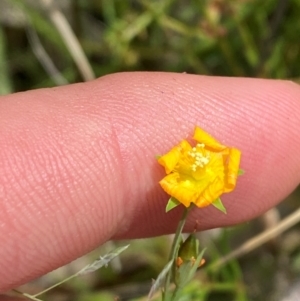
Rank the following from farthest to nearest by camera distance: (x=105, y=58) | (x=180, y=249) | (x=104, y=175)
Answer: (x=105, y=58), (x=104, y=175), (x=180, y=249)

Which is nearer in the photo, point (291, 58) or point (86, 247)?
point (86, 247)

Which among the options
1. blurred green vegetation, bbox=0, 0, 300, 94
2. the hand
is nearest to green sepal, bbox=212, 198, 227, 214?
the hand

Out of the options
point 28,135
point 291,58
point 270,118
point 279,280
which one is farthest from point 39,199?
point 291,58

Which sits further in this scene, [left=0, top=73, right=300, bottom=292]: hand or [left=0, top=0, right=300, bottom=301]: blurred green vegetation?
[left=0, top=0, right=300, bottom=301]: blurred green vegetation

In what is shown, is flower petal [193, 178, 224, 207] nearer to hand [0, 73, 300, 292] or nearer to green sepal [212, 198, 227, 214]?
green sepal [212, 198, 227, 214]

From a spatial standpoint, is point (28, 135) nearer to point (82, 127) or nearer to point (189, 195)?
point (82, 127)

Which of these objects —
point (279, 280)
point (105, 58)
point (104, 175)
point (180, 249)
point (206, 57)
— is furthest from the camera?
point (105, 58)

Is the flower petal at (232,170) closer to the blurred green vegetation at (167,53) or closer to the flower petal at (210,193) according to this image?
the flower petal at (210,193)

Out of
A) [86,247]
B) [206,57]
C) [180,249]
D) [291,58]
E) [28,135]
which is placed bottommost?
[180,249]
